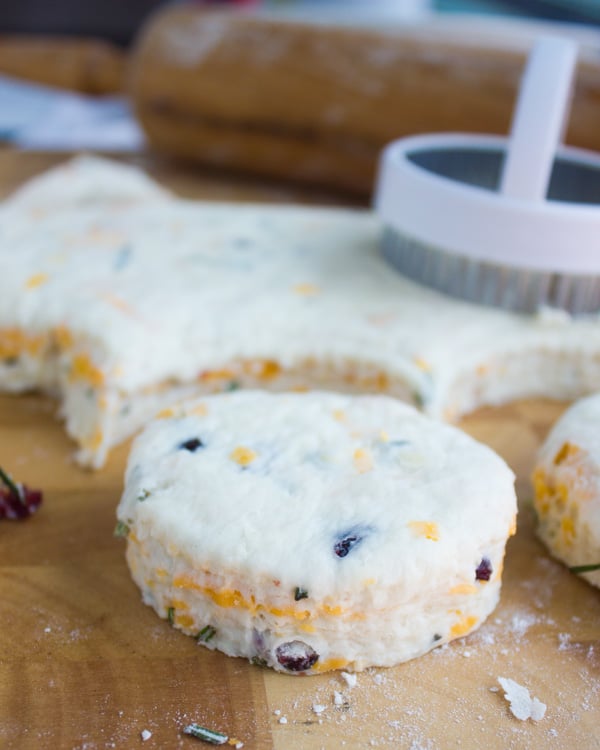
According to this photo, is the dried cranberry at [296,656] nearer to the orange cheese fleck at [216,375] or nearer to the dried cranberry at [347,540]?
the dried cranberry at [347,540]

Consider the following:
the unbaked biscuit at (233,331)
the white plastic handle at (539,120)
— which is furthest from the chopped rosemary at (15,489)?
the white plastic handle at (539,120)

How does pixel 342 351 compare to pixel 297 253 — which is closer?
pixel 342 351

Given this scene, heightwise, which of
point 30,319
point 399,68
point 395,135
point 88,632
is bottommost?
point 88,632

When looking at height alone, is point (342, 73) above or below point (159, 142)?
above

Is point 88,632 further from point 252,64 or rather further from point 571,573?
point 252,64

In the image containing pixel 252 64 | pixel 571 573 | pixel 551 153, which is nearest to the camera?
pixel 571 573

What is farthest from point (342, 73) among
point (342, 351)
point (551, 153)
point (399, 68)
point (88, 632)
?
point (88, 632)

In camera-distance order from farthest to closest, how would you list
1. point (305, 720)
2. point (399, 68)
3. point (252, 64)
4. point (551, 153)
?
1. point (252, 64)
2. point (399, 68)
3. point (551, 153)
4. point (305, 720)

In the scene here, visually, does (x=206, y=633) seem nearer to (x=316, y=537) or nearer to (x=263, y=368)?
(x=316, y=537)
